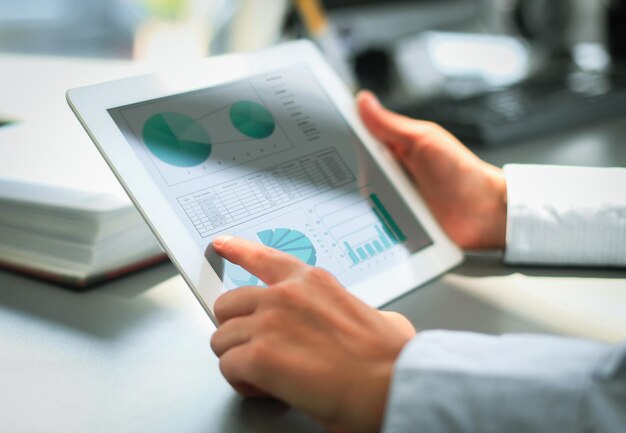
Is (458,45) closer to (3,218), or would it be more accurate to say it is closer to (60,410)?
(3,218)

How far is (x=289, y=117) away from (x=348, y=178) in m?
0.08

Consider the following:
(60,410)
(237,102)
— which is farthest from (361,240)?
(60,410)

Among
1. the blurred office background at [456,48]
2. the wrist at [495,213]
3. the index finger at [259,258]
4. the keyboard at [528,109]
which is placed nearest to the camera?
the index finger at [259,258]

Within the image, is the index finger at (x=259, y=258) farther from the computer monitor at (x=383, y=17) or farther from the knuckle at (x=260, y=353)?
the computer monitor at (x=383, y=17)

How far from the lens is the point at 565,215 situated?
767mm

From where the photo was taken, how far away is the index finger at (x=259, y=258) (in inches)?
21.2

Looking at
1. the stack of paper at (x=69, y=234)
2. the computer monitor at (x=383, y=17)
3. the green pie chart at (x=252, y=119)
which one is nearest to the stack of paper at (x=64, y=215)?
the stack of paper at (x=69, y=234)

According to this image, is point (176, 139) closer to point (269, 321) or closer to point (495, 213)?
point (269, 321)

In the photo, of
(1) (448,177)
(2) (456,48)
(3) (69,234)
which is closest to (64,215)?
(3) (69,234)

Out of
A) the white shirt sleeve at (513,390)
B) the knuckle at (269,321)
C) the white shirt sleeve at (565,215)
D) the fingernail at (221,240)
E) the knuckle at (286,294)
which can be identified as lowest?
the white shirt sleeve at (565,215)

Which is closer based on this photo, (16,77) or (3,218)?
(3,218)

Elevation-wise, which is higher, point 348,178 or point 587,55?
point 348,178

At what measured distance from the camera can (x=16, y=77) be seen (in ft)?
3.58

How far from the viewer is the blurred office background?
121 cm
